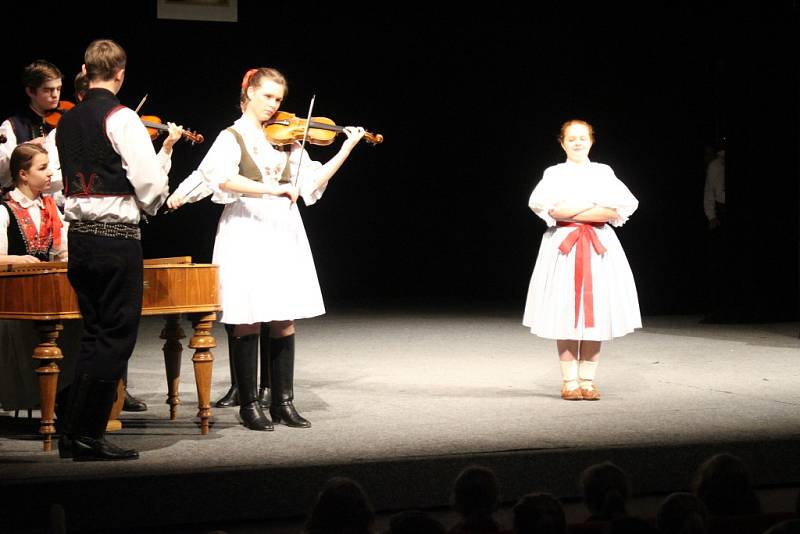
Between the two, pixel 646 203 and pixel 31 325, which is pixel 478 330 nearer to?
pixel 646 203

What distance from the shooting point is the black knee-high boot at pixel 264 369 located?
4.70 meters

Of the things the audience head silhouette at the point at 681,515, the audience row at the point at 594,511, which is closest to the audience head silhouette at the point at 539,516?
the audience row at the point at 594,511

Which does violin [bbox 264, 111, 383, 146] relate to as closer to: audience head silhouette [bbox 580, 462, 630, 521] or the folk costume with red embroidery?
the folk costume with red embroidery

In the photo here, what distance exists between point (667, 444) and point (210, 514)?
1492 millimetres

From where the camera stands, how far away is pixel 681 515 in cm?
203

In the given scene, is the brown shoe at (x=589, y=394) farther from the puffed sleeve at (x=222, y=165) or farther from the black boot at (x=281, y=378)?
the puffed sleeve at (x=222, y=165)

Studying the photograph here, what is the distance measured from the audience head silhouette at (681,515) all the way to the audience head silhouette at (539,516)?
0.58ft

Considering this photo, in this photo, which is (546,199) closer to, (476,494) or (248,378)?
(248,378)

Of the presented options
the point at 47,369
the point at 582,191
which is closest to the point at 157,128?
the point at 47,369

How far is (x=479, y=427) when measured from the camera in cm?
411

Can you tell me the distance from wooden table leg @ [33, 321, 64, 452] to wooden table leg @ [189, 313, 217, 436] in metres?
0.48

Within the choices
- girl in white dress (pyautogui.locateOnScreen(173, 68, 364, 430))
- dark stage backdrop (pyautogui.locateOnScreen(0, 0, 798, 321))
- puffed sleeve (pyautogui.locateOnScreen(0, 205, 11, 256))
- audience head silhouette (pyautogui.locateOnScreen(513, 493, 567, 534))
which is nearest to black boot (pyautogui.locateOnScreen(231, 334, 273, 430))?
girl in white dress (pyautogui.locateOnScreen(173, 68, 364, 430))

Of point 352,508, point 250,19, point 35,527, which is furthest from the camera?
point 250,19

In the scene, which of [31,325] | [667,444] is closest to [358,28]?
[31,325]
